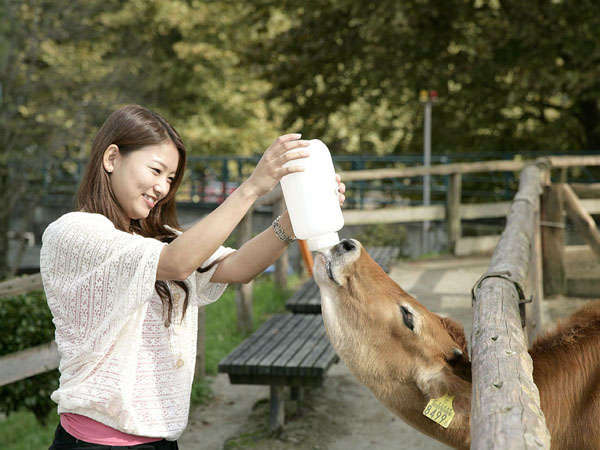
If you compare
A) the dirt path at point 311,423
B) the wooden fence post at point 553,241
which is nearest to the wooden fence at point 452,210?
the wooden fence post at point 553,241

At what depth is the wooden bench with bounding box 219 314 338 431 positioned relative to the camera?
363 cm

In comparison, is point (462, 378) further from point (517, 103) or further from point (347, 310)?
point (517, 103)

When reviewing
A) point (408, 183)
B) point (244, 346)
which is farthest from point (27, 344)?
point (408, 183)

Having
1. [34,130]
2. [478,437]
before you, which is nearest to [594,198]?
[34,130]

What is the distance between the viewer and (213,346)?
5.67 meters

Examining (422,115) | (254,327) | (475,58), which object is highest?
(475,58)

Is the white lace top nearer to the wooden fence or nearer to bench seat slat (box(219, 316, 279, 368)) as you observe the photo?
bench seat slat (box(219, 316, 279, 368))

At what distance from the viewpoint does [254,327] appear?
6.09 meters

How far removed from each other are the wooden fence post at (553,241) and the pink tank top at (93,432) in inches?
216

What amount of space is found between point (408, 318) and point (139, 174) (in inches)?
35.9

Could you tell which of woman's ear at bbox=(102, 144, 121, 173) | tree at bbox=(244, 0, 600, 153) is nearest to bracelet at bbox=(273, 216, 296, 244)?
woman's ear at bbox=(102, 144, 121, 173)

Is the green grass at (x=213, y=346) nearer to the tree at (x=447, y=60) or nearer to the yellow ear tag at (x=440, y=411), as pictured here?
the yellow ear tag at (x=440, y=411)

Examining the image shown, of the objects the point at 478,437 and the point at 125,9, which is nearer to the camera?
the point at 478,437

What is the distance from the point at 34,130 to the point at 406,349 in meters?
8.49
